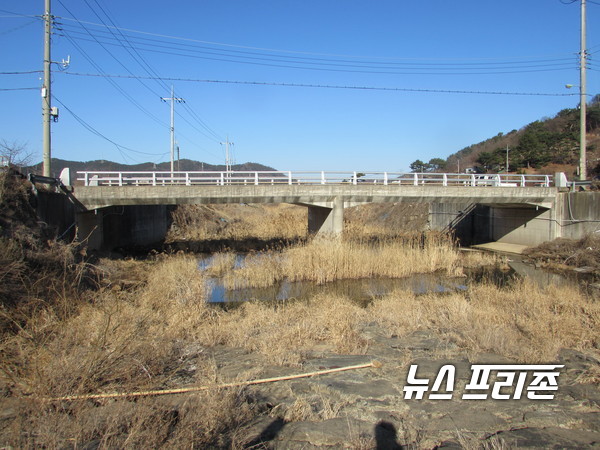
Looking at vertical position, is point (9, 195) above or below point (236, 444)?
above

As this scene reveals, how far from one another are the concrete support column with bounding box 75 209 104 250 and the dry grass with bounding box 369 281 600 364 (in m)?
14.4

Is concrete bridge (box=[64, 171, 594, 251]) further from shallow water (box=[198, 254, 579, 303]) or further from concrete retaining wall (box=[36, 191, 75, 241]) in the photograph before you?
shallow water (box=[198, 254, 579, 303])

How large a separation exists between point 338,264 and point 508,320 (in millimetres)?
8843

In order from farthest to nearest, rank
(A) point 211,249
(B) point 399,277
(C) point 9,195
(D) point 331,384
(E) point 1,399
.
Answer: (A) point 211,249, (B) point 399,277, (C) point 9,195, (D) point 331,384, (E) point 1,399

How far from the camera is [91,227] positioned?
64.7 ft

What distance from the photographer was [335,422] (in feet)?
13.9

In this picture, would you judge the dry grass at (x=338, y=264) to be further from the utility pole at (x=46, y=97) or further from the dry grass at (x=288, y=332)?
the utility pole at (x=46, y=97)

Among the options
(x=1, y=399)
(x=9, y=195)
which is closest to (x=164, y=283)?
(x=9, y=195)

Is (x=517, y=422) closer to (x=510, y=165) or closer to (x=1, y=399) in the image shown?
(x=1, y=399)

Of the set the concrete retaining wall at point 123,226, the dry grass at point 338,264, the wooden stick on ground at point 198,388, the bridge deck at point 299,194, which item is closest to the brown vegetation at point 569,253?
the bridge deck at point 299,194

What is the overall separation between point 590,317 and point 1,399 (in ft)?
31.2

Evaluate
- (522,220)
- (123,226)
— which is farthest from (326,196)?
(522,220)
